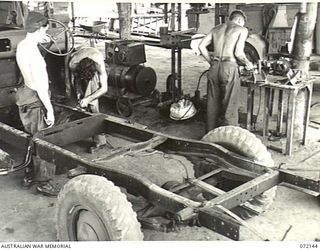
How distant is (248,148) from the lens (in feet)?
8.62

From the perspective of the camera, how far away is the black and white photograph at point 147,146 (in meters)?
2.22

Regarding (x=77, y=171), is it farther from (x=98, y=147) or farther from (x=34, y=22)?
(x=98, y=147)

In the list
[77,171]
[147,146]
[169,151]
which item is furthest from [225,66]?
[77,171]

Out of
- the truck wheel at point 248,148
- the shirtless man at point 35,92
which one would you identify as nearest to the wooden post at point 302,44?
the truck wheel at point 248,148

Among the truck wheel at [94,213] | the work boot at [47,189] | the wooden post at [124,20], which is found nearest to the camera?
the truck wheel at [94,213]

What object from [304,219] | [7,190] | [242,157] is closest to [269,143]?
[304,219]

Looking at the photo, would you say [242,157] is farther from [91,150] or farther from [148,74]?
[148,74]

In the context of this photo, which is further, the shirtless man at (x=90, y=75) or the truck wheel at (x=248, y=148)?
the shirtless man at (x=90, y=75)

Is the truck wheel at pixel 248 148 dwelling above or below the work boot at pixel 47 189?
above

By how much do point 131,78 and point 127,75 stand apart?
0.05m

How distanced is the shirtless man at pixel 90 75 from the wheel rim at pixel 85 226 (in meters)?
1.39

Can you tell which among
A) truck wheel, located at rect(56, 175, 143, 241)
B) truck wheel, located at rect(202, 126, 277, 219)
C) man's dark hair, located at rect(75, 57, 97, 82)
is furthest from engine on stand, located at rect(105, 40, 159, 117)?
truck wheel, located at rect(56, 175, 143, 241)

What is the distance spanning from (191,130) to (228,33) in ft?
3.30

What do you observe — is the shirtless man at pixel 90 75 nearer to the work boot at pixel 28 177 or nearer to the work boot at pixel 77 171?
the work boot at pixel 28 177
